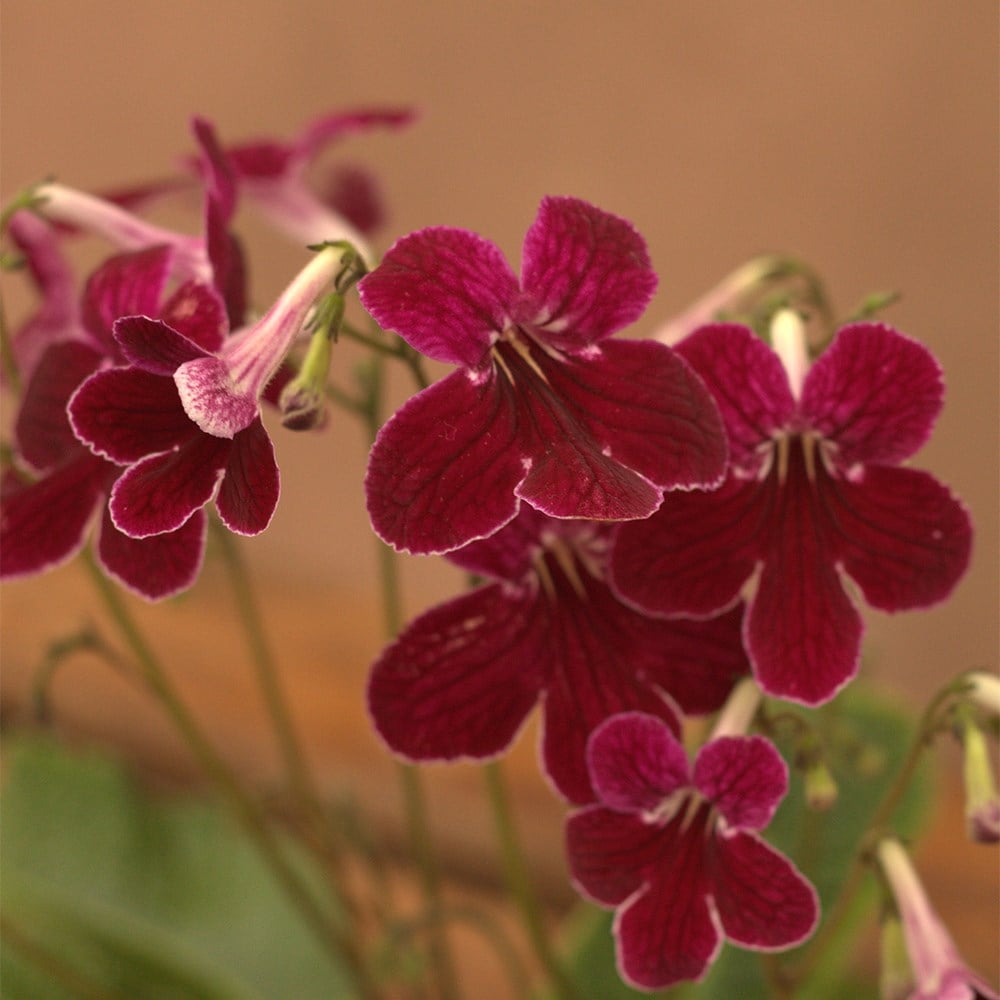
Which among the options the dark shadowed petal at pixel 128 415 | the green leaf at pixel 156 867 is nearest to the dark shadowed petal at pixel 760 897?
the dark shadowed petal at pixel 128 415

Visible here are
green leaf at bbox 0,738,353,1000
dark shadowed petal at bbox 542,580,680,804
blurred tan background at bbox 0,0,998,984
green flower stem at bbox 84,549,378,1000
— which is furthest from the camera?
blurred tan background at bbox 0,0,998,984

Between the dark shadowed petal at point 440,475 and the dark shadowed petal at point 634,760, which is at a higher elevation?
the dark shadowed petal at point 440,475

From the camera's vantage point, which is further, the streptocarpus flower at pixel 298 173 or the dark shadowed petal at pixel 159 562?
the streptocarpus flower at pixel 298 173

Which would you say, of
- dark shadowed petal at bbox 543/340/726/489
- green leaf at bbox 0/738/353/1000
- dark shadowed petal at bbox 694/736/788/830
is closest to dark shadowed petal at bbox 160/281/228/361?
dark shadowed petal at bbox 543/340/726/489

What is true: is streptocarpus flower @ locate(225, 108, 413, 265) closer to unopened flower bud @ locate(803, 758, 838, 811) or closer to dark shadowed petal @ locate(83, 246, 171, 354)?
dark shadowed petal @ locate(83, 246, 171, 354)

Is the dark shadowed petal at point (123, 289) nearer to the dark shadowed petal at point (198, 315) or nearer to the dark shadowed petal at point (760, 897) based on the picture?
the dark shadowed petal at point (198, 315)

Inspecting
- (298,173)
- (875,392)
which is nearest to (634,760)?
(875,392)

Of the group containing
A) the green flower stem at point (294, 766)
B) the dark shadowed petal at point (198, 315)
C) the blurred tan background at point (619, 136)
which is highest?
the blurred tan background at point (619, 136)
